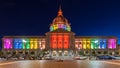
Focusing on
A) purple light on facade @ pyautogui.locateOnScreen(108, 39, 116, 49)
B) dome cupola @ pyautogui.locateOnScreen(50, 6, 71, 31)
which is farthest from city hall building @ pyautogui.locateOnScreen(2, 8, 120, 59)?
dome cupola @ pyautogui.locateOnScreen(50, 6, 71, 31)

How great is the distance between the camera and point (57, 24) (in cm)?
18975

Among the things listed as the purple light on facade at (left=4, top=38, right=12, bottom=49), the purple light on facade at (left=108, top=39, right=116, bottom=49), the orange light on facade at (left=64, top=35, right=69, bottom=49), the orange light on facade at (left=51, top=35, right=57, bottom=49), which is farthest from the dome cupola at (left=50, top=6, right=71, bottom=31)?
the purple light on facade at (left=4, top=38, right=12, bottom=49)

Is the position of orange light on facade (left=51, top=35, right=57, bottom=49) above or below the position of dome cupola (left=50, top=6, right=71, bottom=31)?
below

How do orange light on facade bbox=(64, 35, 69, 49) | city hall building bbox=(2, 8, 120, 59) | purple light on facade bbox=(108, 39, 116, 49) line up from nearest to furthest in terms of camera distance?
city hall building bbox=(2, 8, 120, 59), purple light on facade bbox=(108, 39, 116, 49), orange light on facade bbox=(64, 35, 69, 49)

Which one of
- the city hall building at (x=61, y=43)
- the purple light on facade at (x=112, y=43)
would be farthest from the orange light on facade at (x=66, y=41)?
the purple light on facade at (x=112, y=43)

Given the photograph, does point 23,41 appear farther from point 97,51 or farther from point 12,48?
point 97,51

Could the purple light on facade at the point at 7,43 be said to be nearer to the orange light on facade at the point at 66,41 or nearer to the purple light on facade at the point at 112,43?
the orange light on facade at the point at 66,41

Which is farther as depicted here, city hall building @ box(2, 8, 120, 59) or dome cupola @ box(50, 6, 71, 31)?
dome cupola @ box(50, 6, 71, 31)

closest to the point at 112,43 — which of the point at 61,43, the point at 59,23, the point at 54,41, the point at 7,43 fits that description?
the point at 61,43

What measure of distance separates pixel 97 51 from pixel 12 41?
38.1 meters

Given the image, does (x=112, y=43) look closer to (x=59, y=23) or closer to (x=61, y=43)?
(x=61, y=43)

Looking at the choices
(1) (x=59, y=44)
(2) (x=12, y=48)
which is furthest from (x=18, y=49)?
(1) (x=59, y=44)

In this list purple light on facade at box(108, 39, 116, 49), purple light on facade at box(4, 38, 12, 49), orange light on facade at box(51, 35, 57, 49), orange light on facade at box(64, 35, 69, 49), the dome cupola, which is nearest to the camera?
purple light on facade at box(4, 38, 12, 49)

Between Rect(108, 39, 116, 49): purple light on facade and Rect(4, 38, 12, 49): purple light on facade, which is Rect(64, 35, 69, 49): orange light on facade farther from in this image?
Rect(4, 38, 12, 49): purple light on facade
